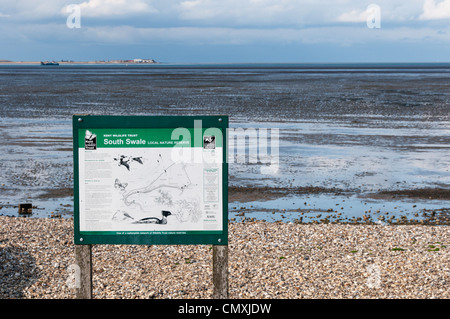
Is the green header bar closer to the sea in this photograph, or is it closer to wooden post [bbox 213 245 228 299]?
wooden post [bbox 213 245 228 299]

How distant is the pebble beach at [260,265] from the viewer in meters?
8.25

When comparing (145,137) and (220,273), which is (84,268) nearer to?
(220,273)

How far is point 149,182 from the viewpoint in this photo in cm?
643

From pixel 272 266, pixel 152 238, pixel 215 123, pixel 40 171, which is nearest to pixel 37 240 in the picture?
pixel 272 266

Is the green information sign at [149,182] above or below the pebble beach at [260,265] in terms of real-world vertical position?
above

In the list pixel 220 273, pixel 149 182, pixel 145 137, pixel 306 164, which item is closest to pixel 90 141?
pixel 145 137

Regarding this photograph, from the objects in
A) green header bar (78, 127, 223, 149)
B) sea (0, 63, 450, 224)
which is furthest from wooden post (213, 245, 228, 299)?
sea (0, 63, 450, 224)

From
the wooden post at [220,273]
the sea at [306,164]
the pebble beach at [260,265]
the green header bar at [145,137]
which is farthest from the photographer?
the sea at [306,164]

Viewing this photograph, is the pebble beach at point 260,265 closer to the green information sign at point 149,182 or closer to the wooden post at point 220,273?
the wooden post at point 220,273

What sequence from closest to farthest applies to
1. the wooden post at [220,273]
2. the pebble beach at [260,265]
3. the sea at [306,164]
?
1. the wooden post at [220,273]
2. the pebble beach at [260,265]
3. the sea at [306,164]

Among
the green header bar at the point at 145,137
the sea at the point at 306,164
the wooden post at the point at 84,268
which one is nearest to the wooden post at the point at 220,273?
the green header bar at the point at 145,137

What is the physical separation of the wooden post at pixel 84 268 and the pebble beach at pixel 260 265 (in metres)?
1.44

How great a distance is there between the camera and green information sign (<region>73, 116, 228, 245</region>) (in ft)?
20.8
